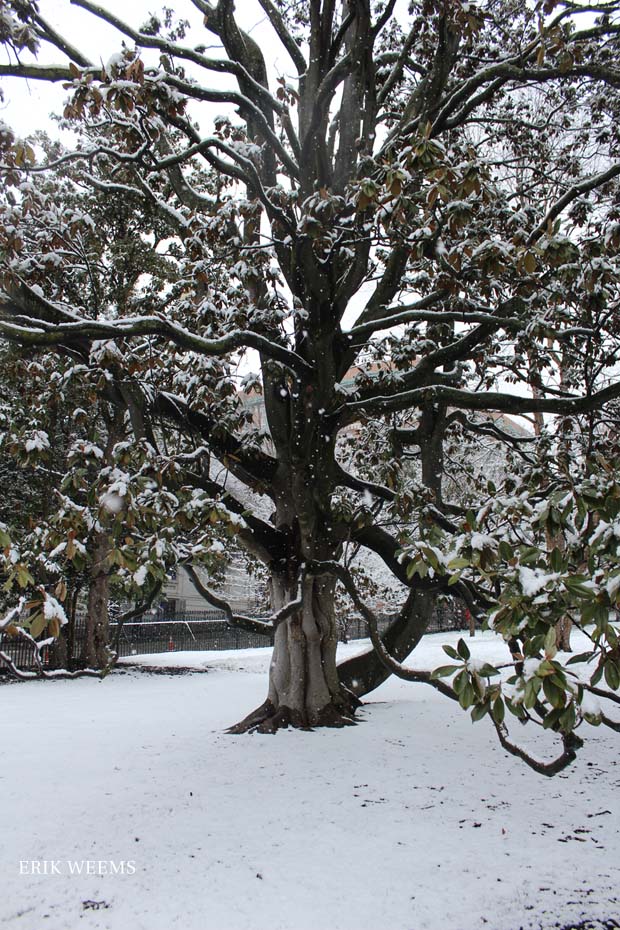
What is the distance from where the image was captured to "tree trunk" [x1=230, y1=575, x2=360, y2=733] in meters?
7.96

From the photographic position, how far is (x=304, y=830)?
15.6ft

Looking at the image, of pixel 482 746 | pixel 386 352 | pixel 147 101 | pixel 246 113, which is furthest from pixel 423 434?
pixel 147 101

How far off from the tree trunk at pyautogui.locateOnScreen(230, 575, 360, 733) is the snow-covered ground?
42cm

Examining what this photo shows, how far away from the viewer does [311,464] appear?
8445 mm

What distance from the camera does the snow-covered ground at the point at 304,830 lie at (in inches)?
141

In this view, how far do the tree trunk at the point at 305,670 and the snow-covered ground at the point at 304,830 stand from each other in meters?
0.42

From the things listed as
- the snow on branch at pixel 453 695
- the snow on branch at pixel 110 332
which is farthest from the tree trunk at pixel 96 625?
the snow on branch at pixel 110 332

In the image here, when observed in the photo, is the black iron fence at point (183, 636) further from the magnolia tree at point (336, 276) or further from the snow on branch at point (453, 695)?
the snow on branch at point (453, 695)

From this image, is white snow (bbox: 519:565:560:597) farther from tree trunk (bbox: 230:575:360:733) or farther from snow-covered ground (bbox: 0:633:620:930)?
tree trunk (bbox: 230:575:360:733)

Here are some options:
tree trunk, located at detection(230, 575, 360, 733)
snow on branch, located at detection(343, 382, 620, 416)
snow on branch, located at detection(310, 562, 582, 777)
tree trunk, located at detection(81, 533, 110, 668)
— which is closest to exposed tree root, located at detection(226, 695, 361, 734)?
tree trunk, located at detection(230, 575, 360, 733)

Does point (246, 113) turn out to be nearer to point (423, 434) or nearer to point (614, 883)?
point (423, 434)

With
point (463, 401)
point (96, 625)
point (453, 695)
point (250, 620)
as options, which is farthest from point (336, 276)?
point (96, 625)

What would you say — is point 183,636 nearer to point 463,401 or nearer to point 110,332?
point 463,401

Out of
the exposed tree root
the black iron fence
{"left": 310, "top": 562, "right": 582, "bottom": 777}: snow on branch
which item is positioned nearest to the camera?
{"left": 310, "top": 562, "right": 582, "bottom": 777}: snow on branch
